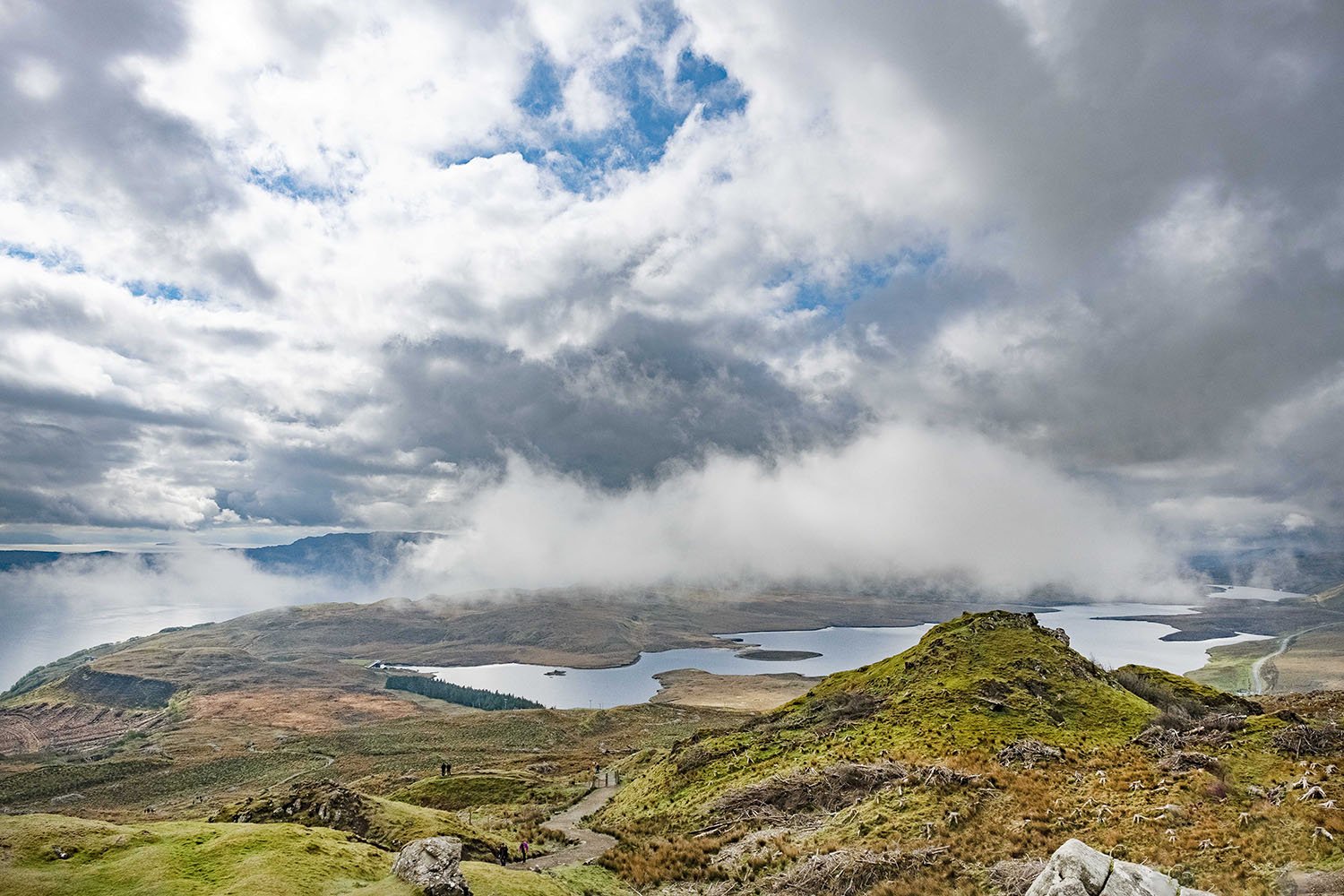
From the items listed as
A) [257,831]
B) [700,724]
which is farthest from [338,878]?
[700,724]

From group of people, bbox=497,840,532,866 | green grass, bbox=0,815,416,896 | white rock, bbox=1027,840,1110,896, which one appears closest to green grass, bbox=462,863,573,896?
green grass, bbox=0,815,416,896

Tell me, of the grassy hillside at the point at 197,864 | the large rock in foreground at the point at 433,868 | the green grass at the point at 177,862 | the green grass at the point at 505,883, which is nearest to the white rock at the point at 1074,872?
the green grass at the point at 505,883

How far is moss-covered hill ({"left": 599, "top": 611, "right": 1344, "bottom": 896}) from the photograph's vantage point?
2398 centimetres

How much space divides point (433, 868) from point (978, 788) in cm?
2622

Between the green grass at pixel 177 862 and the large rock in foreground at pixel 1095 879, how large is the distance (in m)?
18.1

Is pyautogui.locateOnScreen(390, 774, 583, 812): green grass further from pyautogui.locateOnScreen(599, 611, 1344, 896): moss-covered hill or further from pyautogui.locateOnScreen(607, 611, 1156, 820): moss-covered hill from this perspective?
pyautogui.locateOnScreen(599, 611, 1344, 896): moss-covered hill

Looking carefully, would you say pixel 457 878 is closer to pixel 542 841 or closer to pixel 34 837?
pixel 34 837

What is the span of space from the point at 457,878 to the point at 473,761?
361ft

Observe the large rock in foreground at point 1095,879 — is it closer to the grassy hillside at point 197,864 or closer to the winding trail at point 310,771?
the grassy hillside at point 197,864

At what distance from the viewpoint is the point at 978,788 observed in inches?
1276

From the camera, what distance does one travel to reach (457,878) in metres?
19.4

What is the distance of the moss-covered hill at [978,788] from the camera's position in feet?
78.7

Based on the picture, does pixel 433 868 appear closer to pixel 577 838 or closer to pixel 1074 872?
pixel 1074 872

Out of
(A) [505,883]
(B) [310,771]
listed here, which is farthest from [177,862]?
(B) [310,771]
